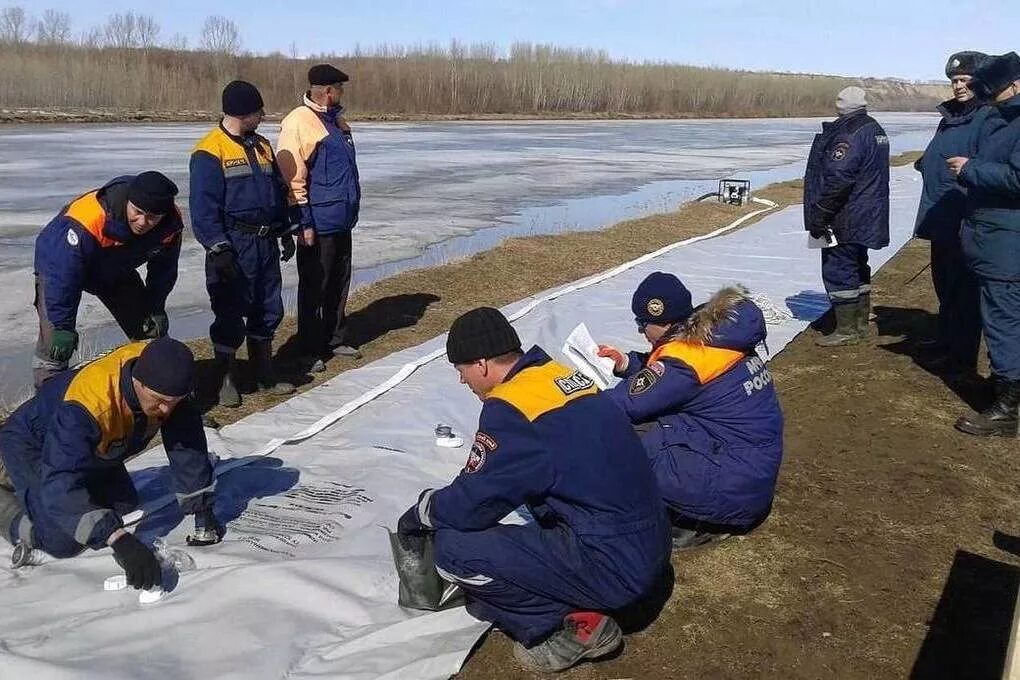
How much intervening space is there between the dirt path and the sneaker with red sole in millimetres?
60

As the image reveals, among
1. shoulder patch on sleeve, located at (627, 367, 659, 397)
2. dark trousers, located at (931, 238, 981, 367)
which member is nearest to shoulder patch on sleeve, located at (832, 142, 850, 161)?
dark trousers, located at (931, 238, 981, 367)

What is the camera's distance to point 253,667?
101 inches

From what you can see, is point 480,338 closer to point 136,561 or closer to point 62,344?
point 136,561

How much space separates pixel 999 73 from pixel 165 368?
3891 millimetres

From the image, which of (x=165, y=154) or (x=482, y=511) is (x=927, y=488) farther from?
(x=165, y=154)

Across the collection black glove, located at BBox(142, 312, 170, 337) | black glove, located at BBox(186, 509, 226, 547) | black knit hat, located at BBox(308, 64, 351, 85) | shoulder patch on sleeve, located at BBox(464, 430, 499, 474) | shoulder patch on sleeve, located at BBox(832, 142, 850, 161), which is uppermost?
black knit hat, located at BBox(308, 64, 351, 85)

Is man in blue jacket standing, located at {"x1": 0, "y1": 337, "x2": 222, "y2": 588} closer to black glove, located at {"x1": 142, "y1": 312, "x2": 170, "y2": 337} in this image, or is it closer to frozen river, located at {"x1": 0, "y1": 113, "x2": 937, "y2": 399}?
black glove, located at {"x1": 142, "y1": 312, "x2": 170, "y2": 337}

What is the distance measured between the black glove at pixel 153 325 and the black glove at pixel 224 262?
36 centimetres

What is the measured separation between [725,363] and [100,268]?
109 inches

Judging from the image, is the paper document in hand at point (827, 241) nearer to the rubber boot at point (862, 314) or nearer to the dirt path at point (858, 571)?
the rubber boot at point (862, 314)

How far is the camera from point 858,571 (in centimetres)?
326

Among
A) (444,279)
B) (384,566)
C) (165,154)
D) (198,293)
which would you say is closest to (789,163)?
(165,154)

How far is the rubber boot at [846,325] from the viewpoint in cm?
605

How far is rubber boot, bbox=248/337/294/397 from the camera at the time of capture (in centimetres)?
510
